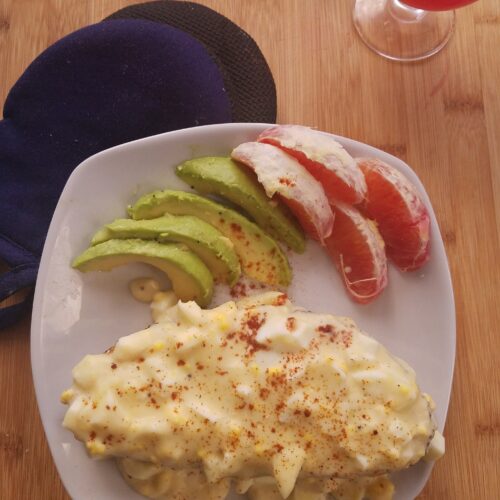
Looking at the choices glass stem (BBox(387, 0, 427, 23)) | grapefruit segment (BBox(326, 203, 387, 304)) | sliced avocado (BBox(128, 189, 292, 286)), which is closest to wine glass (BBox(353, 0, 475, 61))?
glass stem (BBox(387, 0, 427, 23))

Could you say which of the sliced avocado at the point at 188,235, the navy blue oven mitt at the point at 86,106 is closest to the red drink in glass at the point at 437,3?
the navy blue oven mitt at the point at 86,106

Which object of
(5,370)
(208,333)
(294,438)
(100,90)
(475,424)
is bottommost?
(475,424)

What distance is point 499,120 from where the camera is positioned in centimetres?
223

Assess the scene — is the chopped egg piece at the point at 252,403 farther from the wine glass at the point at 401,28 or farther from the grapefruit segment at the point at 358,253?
the wine glass at the point at 401,28

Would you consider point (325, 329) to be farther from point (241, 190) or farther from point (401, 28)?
point (401, 28)

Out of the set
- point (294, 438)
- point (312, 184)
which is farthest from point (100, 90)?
point (294, 438)

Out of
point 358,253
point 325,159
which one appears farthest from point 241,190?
point 358,253

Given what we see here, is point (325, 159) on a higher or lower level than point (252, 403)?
higher

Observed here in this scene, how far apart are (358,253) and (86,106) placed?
842 millimetres

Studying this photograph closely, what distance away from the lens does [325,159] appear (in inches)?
71.8

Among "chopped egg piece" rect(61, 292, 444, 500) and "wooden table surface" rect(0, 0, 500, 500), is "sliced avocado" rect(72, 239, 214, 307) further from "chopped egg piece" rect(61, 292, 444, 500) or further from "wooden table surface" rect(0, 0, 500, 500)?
"wooden table surface" rect(0, 0, 500, 500)

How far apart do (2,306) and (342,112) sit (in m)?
1.14

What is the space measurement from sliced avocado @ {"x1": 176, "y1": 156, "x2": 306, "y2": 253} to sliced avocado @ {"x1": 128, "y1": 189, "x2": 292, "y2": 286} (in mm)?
31

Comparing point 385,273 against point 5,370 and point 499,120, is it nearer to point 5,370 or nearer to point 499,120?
point 499,120
